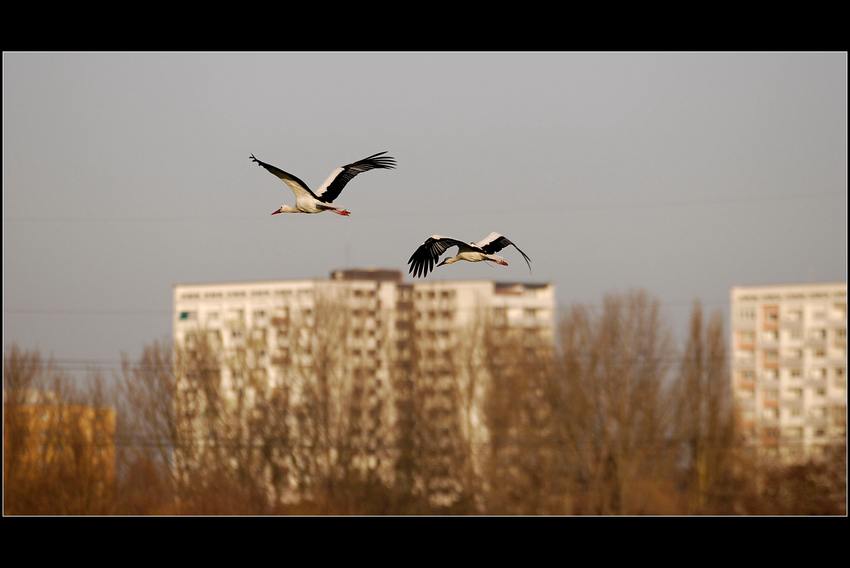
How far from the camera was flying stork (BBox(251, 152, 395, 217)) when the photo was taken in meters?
8.78

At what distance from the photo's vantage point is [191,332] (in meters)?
55.5

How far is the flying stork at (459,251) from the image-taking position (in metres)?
9.05

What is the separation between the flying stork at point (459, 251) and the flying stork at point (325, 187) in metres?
1.03

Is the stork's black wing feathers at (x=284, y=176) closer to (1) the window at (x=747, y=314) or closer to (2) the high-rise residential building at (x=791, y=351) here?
(2) the high-rise residential building at (x=791, y=351)

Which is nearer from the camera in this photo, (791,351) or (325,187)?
(325,187)

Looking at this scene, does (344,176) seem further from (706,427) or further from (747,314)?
(747,314)

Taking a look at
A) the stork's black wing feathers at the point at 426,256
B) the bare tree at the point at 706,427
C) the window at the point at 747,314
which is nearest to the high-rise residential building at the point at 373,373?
the bare tree at the point at 706,427

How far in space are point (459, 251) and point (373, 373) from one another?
44.4m

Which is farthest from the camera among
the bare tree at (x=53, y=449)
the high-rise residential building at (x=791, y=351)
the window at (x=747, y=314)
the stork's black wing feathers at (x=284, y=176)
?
the window at (x=747, y=314)

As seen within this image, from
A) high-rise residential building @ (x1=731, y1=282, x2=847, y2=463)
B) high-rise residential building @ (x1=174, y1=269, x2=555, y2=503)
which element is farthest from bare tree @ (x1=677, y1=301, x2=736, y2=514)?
high-rise residential building @ (x1=731, y1=282, x2=847, y2=463)

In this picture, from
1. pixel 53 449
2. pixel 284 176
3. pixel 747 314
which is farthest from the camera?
pixel 747 314

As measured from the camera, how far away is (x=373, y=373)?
53.6 metres

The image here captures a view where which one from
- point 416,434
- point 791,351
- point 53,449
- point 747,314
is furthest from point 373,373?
point 791,351

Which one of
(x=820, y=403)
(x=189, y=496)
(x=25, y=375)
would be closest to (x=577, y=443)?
(x=189, y=496)
